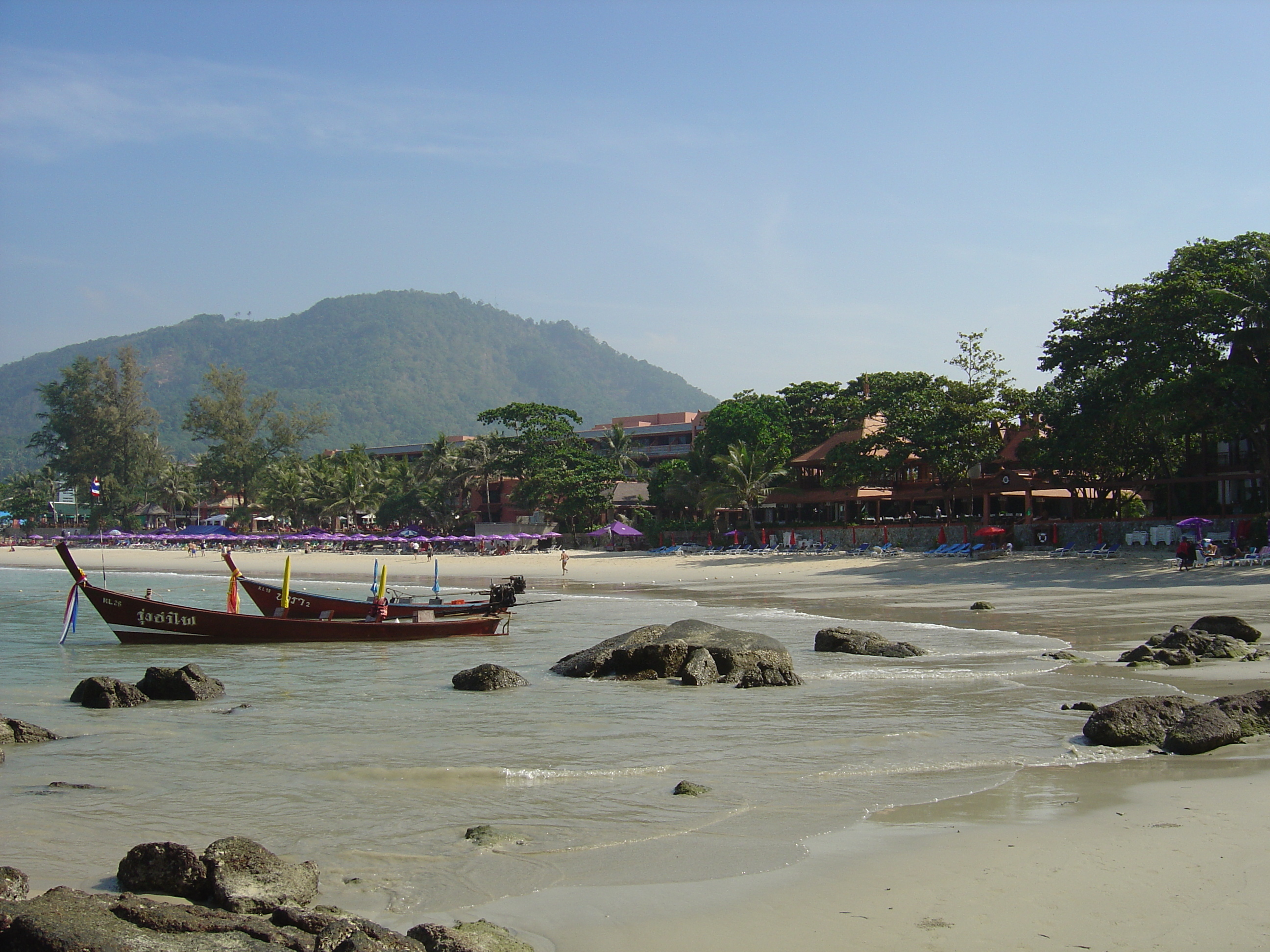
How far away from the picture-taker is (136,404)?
295 ft

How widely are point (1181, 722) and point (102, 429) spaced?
9489 centimetres

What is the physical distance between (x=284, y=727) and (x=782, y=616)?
1496 centimetres

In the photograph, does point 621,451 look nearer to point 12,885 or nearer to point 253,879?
point 253,879

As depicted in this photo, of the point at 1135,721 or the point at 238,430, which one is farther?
the point at 238,430

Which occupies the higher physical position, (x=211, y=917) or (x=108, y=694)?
(x=211, y=917)

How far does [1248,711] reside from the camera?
9539mm

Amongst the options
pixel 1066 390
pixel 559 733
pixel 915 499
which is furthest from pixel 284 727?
pixel 915 499

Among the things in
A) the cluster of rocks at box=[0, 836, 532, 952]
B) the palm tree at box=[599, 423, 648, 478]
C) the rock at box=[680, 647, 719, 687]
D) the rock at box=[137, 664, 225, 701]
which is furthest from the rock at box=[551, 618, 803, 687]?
the palm tree at box=[599, 423, 648, 478]

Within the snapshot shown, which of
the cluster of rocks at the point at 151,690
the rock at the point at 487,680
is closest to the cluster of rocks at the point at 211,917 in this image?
the rock at the point at 487,680

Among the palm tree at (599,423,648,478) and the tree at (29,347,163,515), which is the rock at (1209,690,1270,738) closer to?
the palm tree at (599,423,648,478)

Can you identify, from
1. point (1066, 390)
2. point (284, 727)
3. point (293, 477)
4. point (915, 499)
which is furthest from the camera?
point (293, 477)

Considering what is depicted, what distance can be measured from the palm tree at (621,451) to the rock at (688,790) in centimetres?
5908

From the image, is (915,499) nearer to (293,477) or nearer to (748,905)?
(748,905)

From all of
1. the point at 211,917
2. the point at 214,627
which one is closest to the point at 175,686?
the point at 214,627
